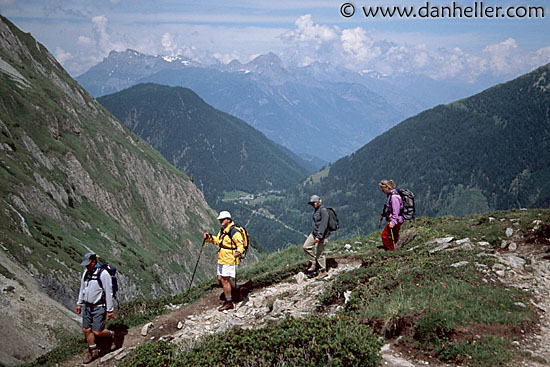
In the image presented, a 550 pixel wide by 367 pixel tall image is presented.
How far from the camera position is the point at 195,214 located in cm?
11925

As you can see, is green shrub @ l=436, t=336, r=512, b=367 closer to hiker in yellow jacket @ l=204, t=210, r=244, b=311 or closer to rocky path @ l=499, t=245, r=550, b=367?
rocky path @ l=499, t=245, r=550, b=367

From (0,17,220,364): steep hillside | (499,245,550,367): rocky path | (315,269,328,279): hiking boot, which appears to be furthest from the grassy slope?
(0,17,220,364): steep hillside

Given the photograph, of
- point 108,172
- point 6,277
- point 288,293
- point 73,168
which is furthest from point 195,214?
point 288,293

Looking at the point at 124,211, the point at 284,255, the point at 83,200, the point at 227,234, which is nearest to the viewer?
the point at 227,234

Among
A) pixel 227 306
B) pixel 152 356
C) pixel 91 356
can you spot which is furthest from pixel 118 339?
pixel 227 306

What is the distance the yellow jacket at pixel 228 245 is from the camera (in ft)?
40.3

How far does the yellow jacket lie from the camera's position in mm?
12297

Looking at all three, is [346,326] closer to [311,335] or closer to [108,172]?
[311,335]

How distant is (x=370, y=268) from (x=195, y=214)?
110739 mm

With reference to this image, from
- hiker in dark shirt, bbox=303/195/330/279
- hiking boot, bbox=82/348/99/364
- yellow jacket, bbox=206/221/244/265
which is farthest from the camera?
hiker in dark shirt, bbox=303/195/330/279

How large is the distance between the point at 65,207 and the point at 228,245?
171 ft

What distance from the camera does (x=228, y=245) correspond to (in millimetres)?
12461

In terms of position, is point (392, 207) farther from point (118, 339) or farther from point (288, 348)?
point (118, 339)

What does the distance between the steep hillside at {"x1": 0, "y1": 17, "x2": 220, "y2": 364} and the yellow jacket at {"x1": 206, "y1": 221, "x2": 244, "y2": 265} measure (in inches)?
454
